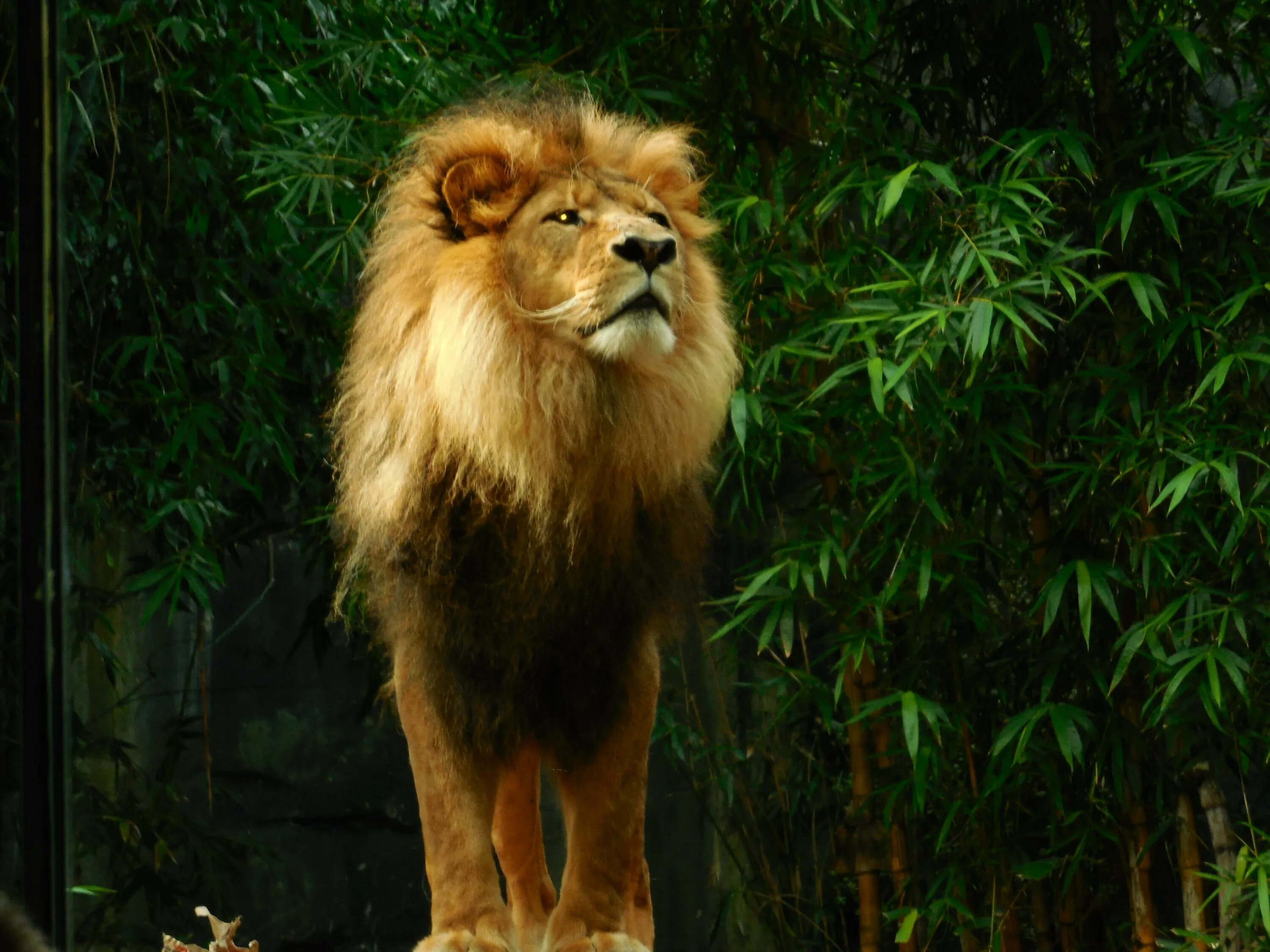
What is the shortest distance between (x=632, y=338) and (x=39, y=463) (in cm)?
53

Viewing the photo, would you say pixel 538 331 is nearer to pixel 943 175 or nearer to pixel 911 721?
pixel 943 175

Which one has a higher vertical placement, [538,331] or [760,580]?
[538,331]

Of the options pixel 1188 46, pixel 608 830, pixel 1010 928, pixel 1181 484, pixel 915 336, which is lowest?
pixel 1010 928

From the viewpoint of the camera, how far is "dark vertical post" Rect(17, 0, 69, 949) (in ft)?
3.30

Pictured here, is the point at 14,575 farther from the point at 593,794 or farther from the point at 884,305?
the point at 884,305

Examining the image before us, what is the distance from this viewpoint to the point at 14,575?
103 cm

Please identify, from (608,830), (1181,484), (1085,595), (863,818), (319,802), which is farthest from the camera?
(319,802)

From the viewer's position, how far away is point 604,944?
1437 mm

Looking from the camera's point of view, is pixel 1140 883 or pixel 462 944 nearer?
pixel 462 944

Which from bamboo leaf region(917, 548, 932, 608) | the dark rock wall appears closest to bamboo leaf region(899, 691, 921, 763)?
bamboo leaf region(917, 548, 932, 608)

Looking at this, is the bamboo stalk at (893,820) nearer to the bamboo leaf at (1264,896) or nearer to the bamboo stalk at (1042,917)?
the bamboo stalk at (1042,917)

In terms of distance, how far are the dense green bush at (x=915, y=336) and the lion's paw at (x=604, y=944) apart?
1.87ft

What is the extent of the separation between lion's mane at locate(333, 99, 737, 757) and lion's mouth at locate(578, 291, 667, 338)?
35 millimetres

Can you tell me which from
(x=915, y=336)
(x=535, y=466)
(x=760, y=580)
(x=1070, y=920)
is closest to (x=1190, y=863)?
(x=1070, y=920)
